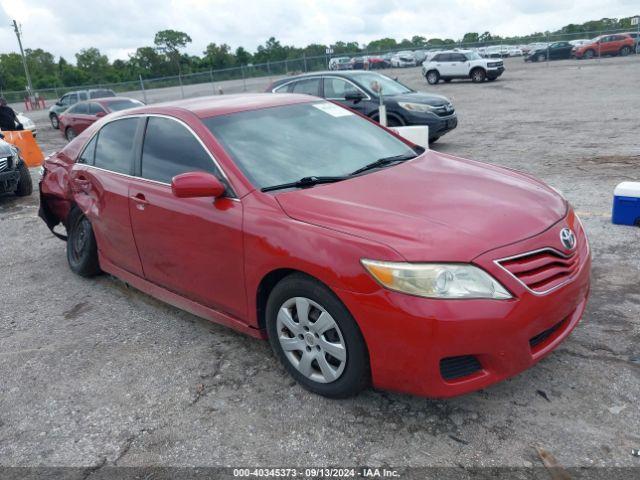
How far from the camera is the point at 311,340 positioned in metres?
3.06

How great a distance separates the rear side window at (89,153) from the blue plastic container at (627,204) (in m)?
4.86

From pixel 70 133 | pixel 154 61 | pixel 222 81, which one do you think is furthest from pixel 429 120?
pixel 154 61

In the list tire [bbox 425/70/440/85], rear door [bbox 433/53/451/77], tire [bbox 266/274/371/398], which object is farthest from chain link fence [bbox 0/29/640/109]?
tire [bbox 266/274/371/398]

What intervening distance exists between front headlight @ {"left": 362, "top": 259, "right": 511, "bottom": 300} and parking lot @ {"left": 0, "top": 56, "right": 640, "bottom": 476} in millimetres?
744

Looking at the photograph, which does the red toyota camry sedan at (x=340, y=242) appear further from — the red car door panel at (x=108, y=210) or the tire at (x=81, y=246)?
the tire at (x=81, y=246)

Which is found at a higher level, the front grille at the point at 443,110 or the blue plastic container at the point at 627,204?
the front grille at the point at 443,110

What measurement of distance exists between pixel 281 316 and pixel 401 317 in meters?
0.83

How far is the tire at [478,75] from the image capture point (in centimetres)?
2756

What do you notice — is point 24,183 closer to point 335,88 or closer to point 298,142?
point 335,88

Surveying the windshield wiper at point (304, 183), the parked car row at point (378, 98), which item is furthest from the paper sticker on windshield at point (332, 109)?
the parked car row at point (378, 98)

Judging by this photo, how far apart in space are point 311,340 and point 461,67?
27.8 metres

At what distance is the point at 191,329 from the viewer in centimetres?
419

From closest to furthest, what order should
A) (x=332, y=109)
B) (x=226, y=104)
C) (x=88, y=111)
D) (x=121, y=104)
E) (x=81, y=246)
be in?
(x=226, y=104), (x=332, y=109), (x=81, y=246), (x=121, y=104), (x=88, y=111)

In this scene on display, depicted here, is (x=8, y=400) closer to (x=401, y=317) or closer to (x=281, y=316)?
(x=281, y=316)
